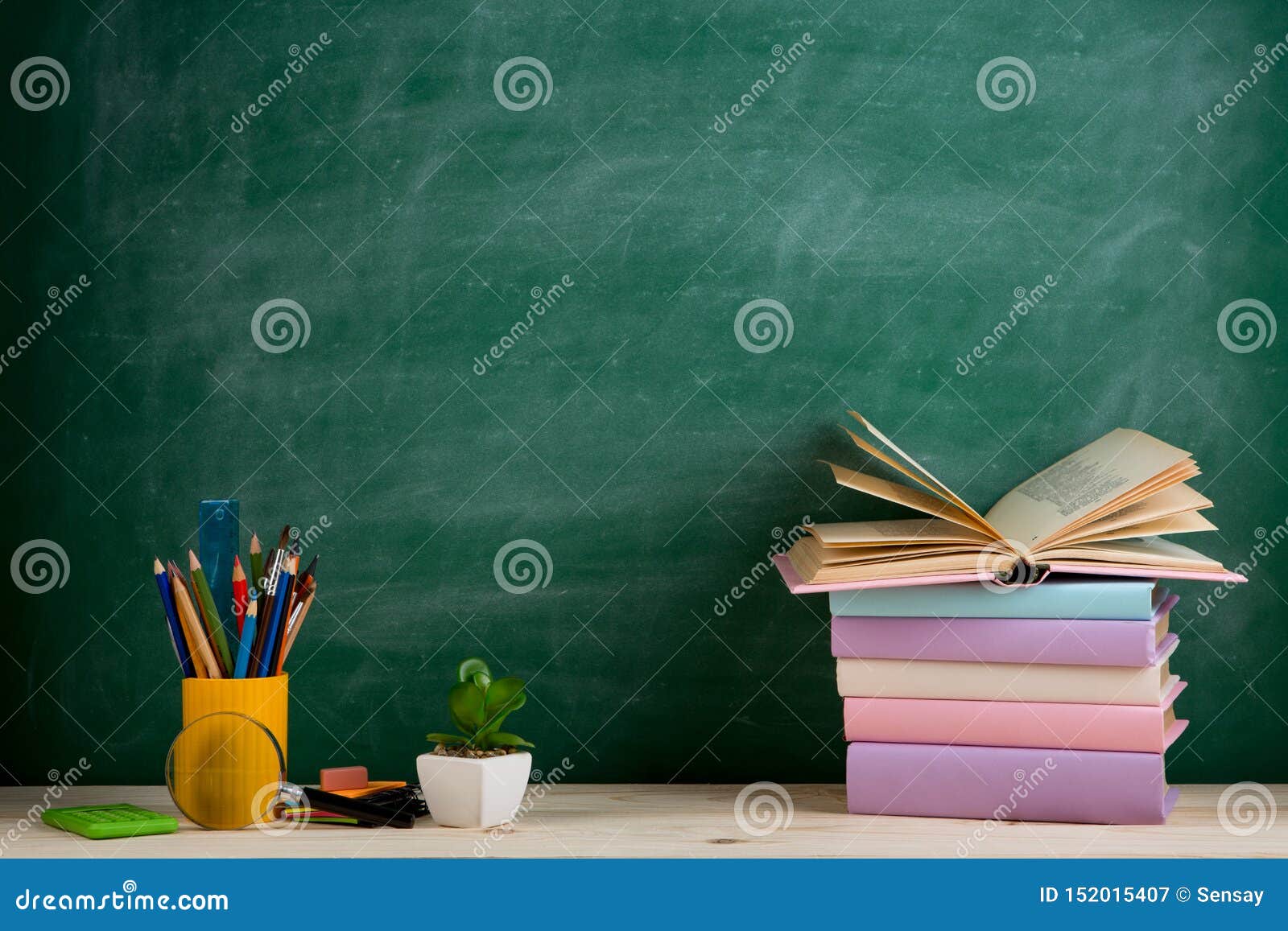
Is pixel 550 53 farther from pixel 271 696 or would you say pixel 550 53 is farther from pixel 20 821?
pixel 20 821

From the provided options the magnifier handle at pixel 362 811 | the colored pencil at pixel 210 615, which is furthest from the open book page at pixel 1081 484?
the colored pencil at pixel 210 615

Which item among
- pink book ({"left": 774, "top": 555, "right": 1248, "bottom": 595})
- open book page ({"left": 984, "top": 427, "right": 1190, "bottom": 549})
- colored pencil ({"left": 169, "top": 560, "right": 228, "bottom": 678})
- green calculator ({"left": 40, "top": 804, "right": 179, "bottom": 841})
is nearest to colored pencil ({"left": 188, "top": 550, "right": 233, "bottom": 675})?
colored pencil ({"left": 169, "top": 560, "right": 228, "bottom": 678})

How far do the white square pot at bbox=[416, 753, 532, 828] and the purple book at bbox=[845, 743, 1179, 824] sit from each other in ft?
1.00

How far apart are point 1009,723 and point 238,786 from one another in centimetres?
67

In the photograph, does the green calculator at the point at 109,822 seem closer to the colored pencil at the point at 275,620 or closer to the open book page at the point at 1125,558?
the colored pencil at the point at 275,620

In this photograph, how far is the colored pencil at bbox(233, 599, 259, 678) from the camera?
1.00 meters

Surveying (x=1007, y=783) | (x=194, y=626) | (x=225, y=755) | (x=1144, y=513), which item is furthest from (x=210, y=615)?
(x=1144, y=513)

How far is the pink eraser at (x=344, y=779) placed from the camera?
3.42 feet

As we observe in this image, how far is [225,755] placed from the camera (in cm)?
98

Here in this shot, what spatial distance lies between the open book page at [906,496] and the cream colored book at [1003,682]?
0.13 metres

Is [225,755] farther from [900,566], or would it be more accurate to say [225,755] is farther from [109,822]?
[900,566]

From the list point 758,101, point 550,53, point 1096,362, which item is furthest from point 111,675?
point 1096,362

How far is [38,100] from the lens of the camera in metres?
1.21
